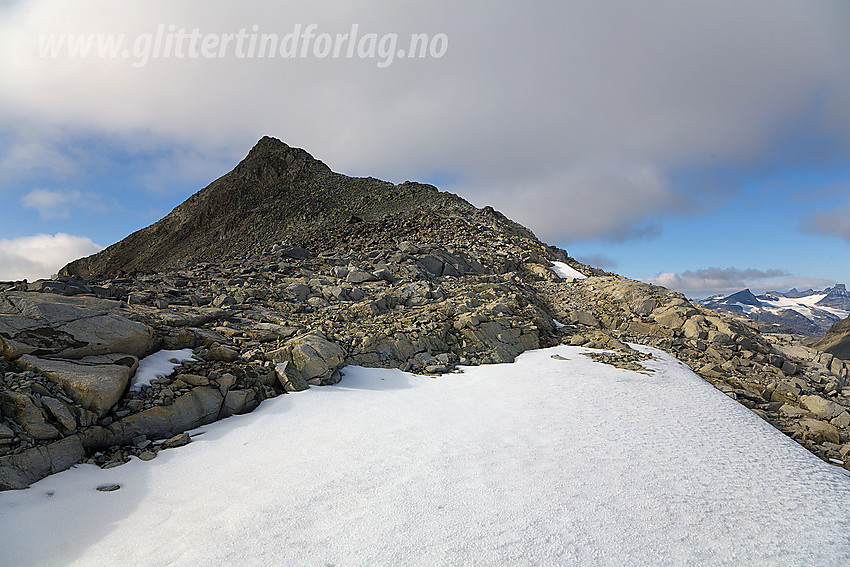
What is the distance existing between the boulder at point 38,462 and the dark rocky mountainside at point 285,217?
2510 cm

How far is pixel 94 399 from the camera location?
698cm

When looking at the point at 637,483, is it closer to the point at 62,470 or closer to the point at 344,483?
the point at 344,483

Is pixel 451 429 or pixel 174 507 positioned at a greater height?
pixel 451 429

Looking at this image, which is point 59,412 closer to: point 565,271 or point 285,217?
point 565,271

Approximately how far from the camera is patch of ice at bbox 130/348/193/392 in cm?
794

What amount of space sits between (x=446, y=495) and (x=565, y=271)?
2618cm

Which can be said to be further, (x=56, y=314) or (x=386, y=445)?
(x=56, y=314)

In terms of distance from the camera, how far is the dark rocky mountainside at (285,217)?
35250 millimetres

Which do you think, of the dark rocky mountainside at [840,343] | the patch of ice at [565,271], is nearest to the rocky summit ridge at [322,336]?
the patch of ice at [565,271]

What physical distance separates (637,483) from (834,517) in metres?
2.68

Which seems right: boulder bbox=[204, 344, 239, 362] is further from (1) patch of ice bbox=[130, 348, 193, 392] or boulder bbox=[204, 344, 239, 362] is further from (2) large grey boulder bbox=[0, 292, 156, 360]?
(2) large grey boulder bbox=[0, 292, 156, 360]

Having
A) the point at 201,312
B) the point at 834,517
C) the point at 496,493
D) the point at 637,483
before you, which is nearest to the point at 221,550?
the point at 496,493

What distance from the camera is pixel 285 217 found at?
44.9 metres

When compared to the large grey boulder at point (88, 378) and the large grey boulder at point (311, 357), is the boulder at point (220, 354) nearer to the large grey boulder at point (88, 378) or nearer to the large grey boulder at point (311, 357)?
the large grey boulder at point (311, 357)
